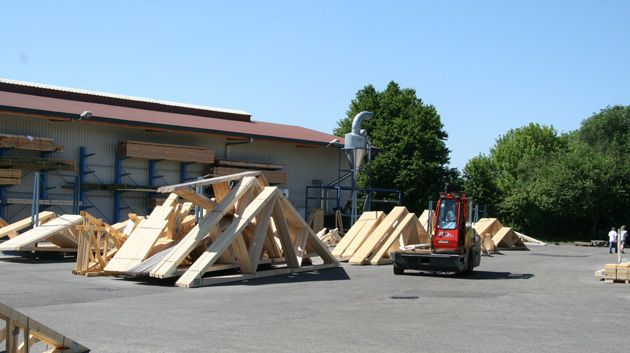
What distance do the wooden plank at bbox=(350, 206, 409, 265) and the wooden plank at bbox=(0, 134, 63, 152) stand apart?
18.2 m

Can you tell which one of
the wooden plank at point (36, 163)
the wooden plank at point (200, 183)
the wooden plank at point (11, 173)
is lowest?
the wooden plank at point (200, 183)

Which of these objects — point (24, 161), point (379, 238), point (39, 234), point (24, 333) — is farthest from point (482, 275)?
point (24, 161)

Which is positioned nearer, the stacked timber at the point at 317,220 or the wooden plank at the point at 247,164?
the wooden plank at the point at 247,164

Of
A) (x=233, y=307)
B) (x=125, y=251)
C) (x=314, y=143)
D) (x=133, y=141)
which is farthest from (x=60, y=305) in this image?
(x=314, y=143)

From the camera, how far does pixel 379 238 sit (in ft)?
88.7

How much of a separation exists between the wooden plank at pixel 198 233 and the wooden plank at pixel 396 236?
7.09 metres

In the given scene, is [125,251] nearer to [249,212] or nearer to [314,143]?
[249,212]

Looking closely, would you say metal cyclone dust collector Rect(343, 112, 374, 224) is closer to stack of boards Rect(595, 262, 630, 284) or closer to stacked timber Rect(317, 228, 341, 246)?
stacked timber Rect(317, 228, 341, 246)

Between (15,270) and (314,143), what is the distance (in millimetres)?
28925

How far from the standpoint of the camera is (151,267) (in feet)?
61.2

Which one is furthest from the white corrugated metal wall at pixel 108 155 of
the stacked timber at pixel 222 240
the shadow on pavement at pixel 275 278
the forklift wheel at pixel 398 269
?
the forklift wheel at pixel 398 269

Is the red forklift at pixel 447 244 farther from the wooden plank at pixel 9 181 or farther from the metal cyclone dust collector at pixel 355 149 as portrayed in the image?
Result: the metal cyclone dust collector at pixel 355 149

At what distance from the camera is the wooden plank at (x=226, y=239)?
1812 cm

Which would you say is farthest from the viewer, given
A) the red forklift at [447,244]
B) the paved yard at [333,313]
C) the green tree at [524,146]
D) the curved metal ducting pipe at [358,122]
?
the green tree at [524,146]
